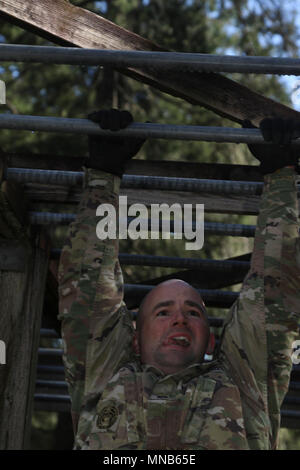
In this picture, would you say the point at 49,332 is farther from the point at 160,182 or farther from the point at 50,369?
the point at 160,182

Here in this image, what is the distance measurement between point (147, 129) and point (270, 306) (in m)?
0.95

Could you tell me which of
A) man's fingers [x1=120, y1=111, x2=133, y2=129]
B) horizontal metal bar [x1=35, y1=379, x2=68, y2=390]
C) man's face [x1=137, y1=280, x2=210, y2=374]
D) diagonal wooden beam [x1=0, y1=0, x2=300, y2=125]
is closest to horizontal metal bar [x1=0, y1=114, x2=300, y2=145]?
man's fingers [x1=120, y1=111, x2=133, y2=129]

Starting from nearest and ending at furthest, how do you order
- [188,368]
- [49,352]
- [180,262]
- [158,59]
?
1. [158,59]
2. [188,368]
3. [180,262]
4. [49,352]

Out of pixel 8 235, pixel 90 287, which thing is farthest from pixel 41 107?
pixel 90 287

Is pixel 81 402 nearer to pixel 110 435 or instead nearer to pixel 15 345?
pixel 110 435

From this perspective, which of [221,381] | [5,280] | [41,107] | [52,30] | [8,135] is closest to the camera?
[221,381]

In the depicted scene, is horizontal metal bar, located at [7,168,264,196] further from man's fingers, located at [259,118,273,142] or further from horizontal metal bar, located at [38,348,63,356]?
horizontal metal bar, located at [38,348,63,356]

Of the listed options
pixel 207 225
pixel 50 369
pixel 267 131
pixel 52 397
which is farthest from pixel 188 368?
pixel 52 397

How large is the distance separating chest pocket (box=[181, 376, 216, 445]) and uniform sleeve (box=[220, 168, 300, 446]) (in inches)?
Answer: 7.7

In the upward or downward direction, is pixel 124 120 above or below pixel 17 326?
above

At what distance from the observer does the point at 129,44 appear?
142 inches

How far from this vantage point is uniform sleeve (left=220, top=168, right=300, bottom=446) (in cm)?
313

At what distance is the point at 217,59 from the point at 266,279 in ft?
3.31

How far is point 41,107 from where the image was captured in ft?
45.0
